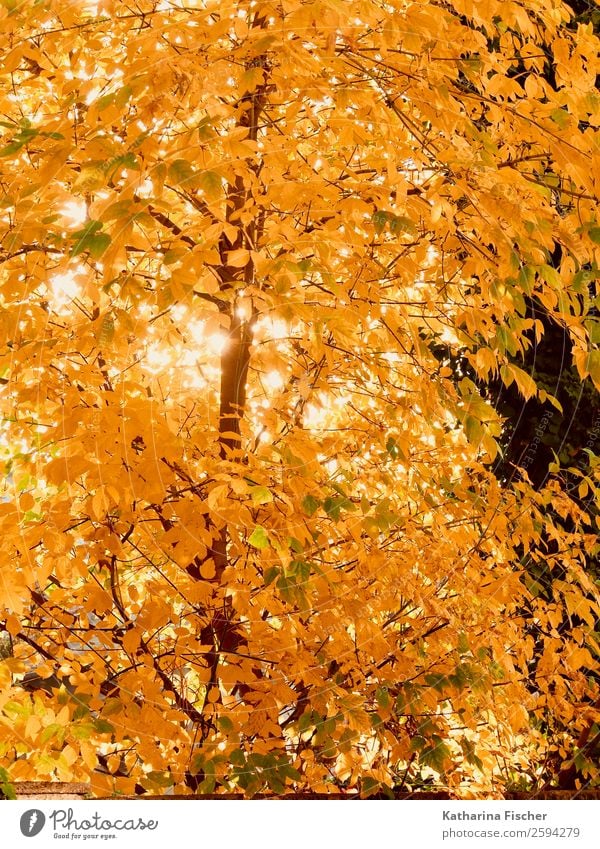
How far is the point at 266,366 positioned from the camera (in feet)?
8.34

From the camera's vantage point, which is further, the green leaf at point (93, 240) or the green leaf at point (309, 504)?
the green leaf at point (309, 504)

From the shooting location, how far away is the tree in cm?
226

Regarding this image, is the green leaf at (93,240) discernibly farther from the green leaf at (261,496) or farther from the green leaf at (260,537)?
the green leaf at (260,537)

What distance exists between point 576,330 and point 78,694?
2243 millimetres

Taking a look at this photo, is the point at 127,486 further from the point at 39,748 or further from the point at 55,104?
the point at 55,104

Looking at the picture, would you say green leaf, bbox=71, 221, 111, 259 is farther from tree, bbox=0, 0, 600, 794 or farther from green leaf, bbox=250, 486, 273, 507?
green leaf, bbox=250, 486, 273, 507

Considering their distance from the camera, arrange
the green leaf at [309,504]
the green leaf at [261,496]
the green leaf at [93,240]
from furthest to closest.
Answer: the green leaf at [309,504] → the green leaf at [261,496] → the green leaf at [93,240]

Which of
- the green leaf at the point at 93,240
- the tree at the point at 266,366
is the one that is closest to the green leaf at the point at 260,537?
the tree at the point at 266,366

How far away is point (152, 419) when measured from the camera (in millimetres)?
2451

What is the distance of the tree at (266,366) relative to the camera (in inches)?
89.0
